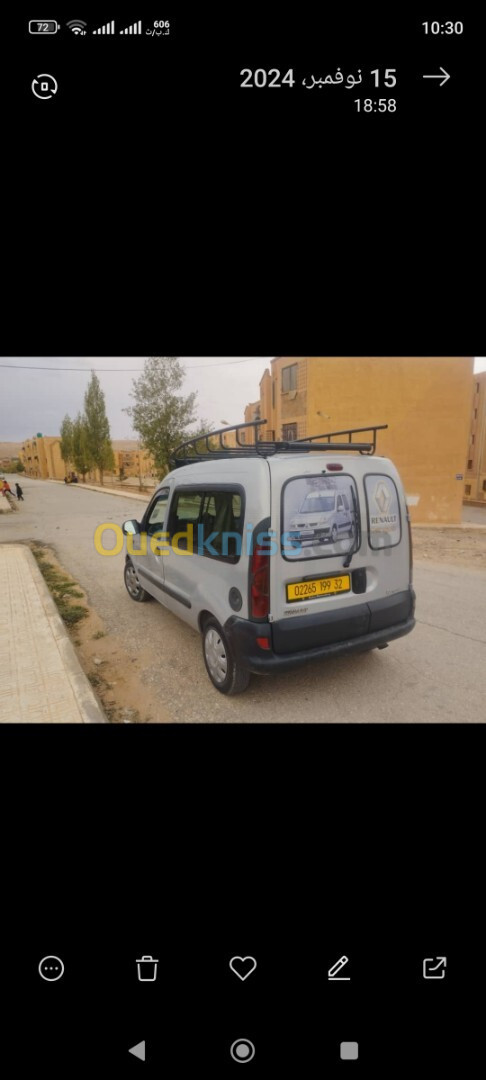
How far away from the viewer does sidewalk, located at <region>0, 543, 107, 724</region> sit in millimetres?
2936

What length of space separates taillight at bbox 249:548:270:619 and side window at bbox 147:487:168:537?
1.92m

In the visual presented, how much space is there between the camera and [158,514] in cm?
468

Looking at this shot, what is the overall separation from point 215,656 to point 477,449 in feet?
106

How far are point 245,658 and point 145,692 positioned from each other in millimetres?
1060

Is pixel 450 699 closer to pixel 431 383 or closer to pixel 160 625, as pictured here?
pixel 160 625

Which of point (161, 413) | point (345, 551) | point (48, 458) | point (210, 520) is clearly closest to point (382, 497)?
point (345, 551)

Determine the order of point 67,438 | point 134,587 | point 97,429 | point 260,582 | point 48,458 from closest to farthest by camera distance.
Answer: point 260,582 → point 134,587 → point 97,429 → point 67,438 → point 48,458

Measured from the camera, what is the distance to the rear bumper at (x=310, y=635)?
279cm

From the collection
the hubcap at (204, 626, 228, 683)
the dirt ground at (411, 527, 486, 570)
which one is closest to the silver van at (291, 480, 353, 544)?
the hubcap at (204, 626, 228, 683)

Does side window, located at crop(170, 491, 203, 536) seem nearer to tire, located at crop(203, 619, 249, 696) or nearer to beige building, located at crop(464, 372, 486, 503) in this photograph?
tire, located at crop(203, 619, 249, 696)
